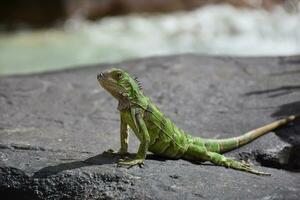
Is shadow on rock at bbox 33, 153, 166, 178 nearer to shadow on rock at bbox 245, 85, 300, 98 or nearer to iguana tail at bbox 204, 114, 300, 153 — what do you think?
iguana tail at bbox 204, 114, 300, 153

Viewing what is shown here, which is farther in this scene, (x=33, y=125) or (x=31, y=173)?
(x=33, y=125)

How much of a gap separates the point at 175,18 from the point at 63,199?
44.1 ft

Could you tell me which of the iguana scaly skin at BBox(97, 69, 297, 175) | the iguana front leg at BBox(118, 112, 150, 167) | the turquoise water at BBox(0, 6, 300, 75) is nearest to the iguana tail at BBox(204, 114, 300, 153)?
the iguana scaly skin at BBox(97, 69, 297, 175)

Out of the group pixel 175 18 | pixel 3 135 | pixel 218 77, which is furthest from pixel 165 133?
pixel 175 18

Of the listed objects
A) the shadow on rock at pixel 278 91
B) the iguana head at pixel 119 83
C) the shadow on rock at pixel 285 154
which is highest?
the iguana head at pixel 119 83

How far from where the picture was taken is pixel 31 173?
5.05 meters

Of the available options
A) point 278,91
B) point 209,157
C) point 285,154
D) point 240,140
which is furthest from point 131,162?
point 278,91

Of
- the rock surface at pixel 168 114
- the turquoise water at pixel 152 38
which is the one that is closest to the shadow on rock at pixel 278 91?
the rock surface at pixel 168 114

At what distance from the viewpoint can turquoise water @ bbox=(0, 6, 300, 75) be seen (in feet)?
47.0

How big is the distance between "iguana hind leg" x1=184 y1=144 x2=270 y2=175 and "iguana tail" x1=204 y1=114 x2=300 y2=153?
0.53ft

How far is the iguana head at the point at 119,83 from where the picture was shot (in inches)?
201

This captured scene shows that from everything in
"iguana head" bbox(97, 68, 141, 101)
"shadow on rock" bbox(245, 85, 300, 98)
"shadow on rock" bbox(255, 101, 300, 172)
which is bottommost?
"shadow on rock" bbox(255, 101, 300, 172)

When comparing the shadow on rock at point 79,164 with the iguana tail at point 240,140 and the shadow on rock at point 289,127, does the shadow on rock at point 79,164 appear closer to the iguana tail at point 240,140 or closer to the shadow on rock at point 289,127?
the iguana tail at point 240,140

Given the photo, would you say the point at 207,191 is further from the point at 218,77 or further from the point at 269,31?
the point at 269,31
